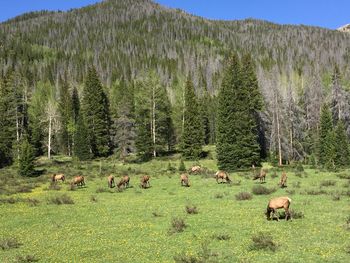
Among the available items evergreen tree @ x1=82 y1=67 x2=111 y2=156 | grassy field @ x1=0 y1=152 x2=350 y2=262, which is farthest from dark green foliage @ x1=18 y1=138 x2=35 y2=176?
evergreen tree @ x1=82 y1=67 x2=111 y2=156

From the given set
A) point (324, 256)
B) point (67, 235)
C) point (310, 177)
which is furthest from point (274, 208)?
point (310, 177)

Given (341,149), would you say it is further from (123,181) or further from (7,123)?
(7,123)

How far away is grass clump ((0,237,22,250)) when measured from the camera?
18.4 metres

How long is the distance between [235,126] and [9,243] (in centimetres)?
4282

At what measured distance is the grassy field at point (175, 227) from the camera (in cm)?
1609

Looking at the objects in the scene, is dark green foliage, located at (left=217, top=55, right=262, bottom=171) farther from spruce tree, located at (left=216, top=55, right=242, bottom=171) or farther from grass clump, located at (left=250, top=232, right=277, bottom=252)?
grass clump, located at (left=250, top=232, right=277, bottom=252)

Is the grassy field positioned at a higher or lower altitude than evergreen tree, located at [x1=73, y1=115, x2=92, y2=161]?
lower

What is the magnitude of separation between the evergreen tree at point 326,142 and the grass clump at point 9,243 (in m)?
41.6

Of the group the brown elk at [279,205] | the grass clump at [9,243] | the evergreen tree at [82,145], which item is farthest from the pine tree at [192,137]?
the grass clump at [9,243]

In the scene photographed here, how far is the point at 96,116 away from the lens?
8050 centimetres

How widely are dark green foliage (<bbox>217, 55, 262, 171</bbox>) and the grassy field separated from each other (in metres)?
20.8

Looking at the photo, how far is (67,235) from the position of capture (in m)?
20.5

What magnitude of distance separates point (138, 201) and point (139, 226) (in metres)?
8.82

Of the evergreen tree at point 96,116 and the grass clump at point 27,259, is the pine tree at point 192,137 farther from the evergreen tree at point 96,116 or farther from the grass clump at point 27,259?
the grass clump at point 27,259
